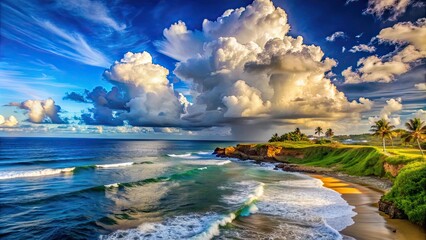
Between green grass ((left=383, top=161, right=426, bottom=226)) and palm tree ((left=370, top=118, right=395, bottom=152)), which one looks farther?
palm tree ((left=370, top=118, right=395, bottom=152))

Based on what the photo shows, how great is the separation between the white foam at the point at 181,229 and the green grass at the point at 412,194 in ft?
44.4

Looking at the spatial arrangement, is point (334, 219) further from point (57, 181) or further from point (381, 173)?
point (57, 181)

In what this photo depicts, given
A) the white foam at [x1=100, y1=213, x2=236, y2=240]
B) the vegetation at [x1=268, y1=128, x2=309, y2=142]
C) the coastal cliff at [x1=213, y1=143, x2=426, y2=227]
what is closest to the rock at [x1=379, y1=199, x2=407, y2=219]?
the coastal cliff at [x1=213, y1=143, x2=426, y2=227]

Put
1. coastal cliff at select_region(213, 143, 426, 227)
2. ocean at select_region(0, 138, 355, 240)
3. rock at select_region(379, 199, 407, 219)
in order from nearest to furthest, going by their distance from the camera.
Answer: ocean at select_region(0, 138, 355, 240), coastal cliff at select_region(213, 143, 426, 227), rock at select_region(379, 199, 407, 219)

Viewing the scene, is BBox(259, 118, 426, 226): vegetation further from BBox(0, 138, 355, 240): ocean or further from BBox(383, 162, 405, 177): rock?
BBox(0, 138, 355, 240): ocean

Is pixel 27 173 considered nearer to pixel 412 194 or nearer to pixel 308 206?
pixel 308 206

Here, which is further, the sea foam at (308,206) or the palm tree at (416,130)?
the palm tree at (416,130)

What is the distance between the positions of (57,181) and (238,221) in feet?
108

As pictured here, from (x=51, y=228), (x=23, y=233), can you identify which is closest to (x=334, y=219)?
(x=51, y=228)

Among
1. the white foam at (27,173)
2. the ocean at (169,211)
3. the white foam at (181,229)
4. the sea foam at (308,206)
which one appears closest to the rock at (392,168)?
the sea foam at (308,206)

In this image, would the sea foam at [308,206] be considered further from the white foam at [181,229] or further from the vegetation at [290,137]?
the vegetation at [290,137]

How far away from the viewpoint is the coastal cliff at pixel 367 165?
71.3 ft

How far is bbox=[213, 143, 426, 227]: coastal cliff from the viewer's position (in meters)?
21.7

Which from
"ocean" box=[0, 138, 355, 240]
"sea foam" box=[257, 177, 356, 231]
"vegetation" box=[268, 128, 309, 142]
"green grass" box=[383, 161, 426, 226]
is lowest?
"ocean" box=[0, 138, 355, 240]
